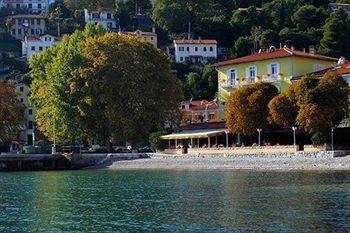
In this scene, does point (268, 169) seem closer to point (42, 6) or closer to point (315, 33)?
point (315, 33)

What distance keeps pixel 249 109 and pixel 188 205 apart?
98.2 ft

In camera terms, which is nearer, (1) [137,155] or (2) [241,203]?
(2) [241,203]

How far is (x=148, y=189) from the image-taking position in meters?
39.8

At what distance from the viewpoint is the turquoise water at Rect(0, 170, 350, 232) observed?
83.4 feet

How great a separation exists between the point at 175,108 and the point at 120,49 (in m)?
7.91

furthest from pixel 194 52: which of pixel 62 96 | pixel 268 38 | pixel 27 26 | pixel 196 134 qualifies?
pixel 196 134

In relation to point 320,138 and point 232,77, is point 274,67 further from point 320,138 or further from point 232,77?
point 320,138

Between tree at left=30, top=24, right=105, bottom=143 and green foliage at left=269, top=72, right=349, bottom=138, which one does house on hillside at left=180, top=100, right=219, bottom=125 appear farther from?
green foliage at left=269, top=72, right=349, bottom=138

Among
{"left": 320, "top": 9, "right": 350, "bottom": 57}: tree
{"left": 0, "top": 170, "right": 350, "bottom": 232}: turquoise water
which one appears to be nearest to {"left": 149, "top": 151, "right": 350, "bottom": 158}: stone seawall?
{"left": 0, "top": 170, "right": 350, "bottom": 232}: turquoise water

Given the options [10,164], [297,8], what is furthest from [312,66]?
[297,8]

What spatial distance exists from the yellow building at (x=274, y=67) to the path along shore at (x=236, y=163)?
12.9m

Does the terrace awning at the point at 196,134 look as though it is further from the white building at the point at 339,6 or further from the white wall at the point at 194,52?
the white building at the point at 339,6

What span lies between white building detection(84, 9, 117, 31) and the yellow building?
72.8 m

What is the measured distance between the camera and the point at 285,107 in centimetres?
5638
